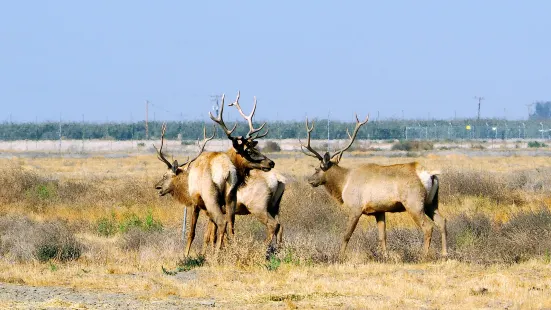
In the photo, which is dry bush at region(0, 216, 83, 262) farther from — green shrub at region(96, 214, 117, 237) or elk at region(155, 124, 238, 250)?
green shrub at region(96, 214, 117, 237)

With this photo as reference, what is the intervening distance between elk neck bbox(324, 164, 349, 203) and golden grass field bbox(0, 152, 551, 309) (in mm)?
967

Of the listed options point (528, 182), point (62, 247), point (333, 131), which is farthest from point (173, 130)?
point (62, 247)

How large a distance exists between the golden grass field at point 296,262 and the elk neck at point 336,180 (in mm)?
967

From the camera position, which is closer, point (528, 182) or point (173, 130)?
point (528, 182)

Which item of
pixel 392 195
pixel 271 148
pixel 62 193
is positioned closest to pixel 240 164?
pixel 392 195

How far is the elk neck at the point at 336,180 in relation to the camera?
20.7m

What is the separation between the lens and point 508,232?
21172mm

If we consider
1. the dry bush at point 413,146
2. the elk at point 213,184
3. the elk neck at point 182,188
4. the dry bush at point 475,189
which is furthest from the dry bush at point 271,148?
the elk at point 213,184

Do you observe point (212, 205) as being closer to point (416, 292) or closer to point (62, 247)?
point (62, 247)

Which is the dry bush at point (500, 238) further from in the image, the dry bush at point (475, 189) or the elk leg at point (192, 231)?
the dry bush at point (475, 189)

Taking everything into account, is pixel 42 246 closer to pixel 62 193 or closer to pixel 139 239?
pixel 139 239

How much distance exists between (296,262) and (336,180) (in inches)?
132

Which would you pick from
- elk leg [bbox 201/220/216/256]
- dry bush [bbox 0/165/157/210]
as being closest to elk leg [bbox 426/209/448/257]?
elk leg [bbox 201/220/216/256]

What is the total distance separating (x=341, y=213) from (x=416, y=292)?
442 inches
